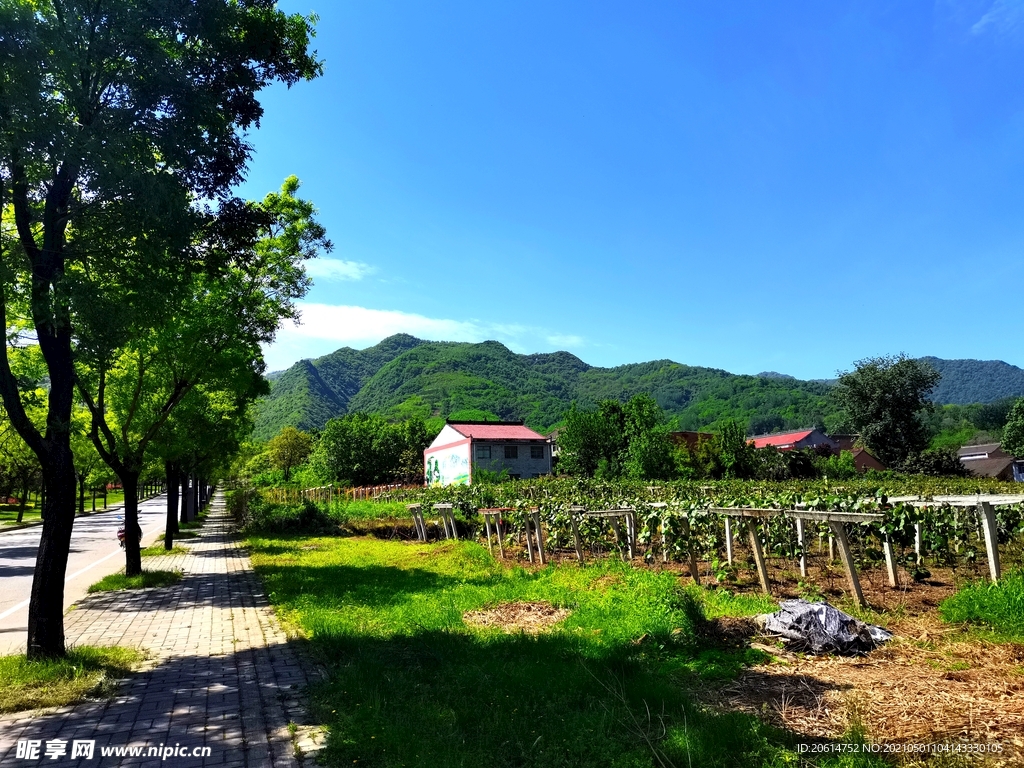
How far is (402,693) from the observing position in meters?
5.07

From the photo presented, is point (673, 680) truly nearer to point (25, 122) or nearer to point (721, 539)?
point (25, 122)

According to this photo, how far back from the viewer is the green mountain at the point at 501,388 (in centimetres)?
10838

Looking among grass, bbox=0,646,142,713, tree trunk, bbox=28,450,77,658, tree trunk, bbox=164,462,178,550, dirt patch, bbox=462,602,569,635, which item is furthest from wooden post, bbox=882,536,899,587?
tree trunk, bbox=164,462,178,550

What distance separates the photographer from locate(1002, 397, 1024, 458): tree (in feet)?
182

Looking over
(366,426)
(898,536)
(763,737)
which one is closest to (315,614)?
(763,737)

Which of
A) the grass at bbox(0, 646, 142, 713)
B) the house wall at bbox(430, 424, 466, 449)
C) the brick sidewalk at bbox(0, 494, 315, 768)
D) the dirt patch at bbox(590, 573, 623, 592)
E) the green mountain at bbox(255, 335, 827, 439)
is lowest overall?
the dirt patch at bbox(590, 573, 623, 592)

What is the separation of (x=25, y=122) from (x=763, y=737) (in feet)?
26.2

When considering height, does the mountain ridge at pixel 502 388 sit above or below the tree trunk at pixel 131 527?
above

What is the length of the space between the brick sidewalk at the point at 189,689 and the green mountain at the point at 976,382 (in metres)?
213

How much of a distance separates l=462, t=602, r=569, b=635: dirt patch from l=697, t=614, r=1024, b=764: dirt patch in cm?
283

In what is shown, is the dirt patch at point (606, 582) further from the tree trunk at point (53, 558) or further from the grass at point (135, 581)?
the grass at point (135, 581)

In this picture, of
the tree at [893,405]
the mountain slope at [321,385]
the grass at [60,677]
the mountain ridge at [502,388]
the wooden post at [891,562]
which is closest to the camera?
the grass at [60,677]

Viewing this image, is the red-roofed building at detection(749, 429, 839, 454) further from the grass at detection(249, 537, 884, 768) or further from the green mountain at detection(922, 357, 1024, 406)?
the green mountain at detection(922, 357, 1024, 406)

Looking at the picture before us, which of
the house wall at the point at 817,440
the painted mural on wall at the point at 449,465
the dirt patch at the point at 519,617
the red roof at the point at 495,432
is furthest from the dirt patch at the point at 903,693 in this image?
the house wall at the point at 817,440
